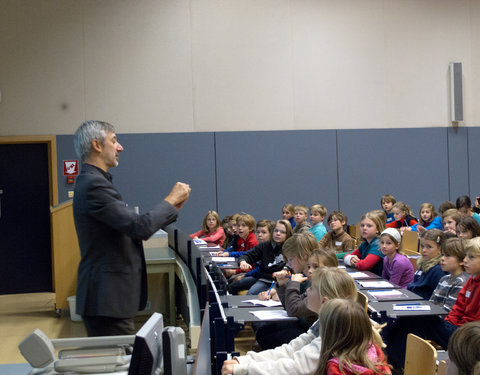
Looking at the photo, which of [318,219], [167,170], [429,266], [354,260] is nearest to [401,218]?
[318,219]

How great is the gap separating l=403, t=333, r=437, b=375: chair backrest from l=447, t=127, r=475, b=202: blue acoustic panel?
857 centimetres

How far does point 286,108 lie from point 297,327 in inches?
256

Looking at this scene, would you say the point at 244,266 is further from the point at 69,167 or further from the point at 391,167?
the point at 391,167

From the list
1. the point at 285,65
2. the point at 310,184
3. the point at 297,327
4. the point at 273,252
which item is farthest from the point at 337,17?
the point at 297,327

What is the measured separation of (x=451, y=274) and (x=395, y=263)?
38.6 inches

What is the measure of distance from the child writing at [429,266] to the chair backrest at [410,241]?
2.66 m

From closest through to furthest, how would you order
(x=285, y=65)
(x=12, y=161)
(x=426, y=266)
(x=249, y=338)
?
(x=426, y=266)
(x=249, y=338)
(x=12, y=161)
(x=285, y=65)

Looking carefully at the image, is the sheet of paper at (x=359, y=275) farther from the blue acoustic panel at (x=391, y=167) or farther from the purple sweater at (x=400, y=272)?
the blue acoustic panel at (x=391, y=167)

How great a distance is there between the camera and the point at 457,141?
1077cm

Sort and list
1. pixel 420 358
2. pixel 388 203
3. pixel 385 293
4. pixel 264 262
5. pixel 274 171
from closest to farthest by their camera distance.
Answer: pixel 420 358
pixel 385 293
pixel 264 262
pixel 388 203
pixel 274 171

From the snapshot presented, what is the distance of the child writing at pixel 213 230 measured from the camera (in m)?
8.90

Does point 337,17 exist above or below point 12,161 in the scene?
above

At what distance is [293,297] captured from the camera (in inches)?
157

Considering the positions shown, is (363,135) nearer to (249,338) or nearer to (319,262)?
(249,338)
